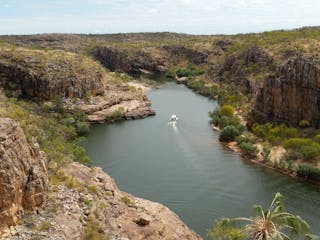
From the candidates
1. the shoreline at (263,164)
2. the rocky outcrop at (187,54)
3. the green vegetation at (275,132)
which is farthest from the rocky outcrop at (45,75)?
the rocky outcrop at (187,54)

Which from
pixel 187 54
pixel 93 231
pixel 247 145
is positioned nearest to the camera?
pixel 93 231

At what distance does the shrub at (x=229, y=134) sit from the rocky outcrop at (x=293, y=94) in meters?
6.34

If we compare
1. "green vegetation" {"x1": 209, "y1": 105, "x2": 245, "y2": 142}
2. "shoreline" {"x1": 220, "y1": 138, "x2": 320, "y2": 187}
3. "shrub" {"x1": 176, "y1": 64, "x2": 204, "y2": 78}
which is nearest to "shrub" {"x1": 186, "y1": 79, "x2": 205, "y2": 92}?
"shrub" {"x1": 176, "y1": 64, "x2": 204, "y2": 78}

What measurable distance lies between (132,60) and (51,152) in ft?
403

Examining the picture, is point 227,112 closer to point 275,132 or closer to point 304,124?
point 275,132

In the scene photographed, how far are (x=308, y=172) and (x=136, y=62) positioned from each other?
112846 millimetres

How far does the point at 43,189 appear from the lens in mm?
27078

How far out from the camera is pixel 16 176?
25078 mm

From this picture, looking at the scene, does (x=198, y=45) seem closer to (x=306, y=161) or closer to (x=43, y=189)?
(x=306, y=161)

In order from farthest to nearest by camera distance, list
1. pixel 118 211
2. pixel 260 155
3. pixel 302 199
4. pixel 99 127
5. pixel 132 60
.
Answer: pixel 132 60 < pixel 99 127 < pixel 260 155 < pixel 302 199 < pixel 118 211

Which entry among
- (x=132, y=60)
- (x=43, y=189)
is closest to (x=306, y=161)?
(x=43, y=189)

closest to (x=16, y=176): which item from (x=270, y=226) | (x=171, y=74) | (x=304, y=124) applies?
(x=270, y=226)

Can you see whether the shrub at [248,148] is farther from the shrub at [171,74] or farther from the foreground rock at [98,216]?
the shrub at [171,74]

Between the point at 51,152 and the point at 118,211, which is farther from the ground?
the point at 51,152
